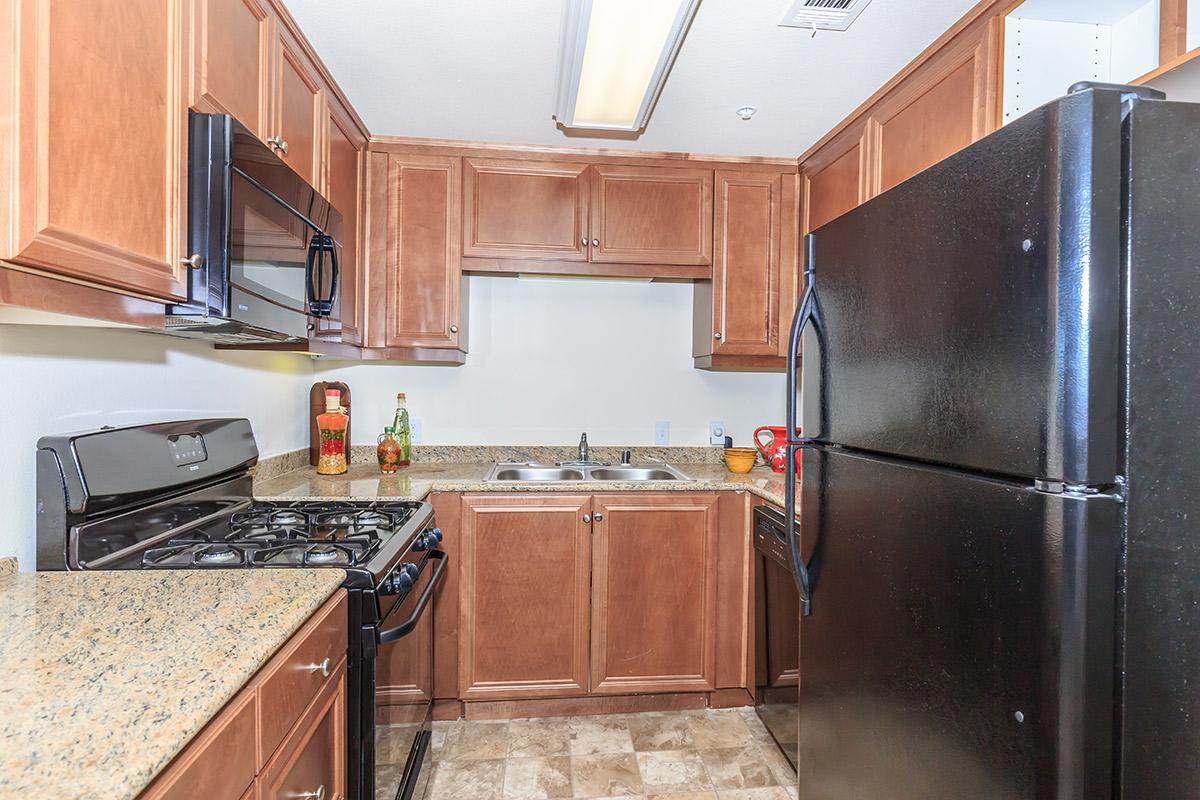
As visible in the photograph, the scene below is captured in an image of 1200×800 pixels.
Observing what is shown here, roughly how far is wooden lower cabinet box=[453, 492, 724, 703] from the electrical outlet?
1.85ft

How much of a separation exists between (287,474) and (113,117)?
5.52 feet

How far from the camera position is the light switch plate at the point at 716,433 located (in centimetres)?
288

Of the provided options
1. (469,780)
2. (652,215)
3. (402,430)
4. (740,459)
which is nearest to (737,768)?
(469,780)

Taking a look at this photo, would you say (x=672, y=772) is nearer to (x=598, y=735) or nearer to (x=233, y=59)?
(x=598, y=735)

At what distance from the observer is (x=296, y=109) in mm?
1719

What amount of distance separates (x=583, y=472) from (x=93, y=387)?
5.71 ft

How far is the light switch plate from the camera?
113 inches

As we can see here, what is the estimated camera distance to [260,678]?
0.86 metres

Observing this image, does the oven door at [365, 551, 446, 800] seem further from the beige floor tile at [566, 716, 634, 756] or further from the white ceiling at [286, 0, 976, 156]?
the white ceiling at [286, 0, 976, 156]

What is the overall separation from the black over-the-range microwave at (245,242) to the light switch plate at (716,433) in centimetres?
181

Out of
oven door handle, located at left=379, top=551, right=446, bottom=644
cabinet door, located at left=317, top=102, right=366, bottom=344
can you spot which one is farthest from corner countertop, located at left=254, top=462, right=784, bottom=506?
cabinet door, located at left=317, top=102, right=366, bottom=344

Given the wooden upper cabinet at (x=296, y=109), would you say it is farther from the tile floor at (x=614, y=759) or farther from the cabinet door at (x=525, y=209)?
the tile floor at (x=614, y=759)

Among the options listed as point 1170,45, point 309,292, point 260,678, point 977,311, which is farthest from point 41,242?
point 1170,45

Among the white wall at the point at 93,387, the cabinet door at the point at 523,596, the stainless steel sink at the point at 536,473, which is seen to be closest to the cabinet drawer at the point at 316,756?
the white wall at the point at 93,387
